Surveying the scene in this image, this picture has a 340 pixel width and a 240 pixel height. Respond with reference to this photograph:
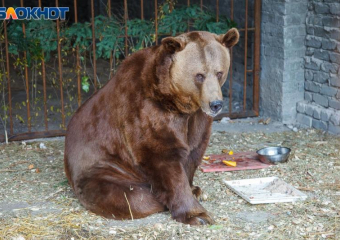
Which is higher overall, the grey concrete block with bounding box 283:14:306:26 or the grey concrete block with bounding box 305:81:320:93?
the grey concrete block with bounding box 283:14:306:26

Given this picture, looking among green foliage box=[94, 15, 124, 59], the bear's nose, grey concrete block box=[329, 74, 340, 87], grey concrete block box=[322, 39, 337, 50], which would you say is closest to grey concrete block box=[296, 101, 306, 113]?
grey concrete block box=[329, 74, 340, 87]

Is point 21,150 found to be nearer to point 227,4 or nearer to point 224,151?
point 224,151

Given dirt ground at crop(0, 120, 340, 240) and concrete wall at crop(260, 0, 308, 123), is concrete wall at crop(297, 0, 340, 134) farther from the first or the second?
dirt ground at crop(0, 120, 340, 240)

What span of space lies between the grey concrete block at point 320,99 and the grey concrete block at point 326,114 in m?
0.07

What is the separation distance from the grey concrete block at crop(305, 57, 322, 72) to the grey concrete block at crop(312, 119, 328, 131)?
2.18 ft

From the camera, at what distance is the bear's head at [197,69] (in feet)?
13.7

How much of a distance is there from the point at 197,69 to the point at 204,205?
1.31 meters

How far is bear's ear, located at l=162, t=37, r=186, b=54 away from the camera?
4172 millimetres

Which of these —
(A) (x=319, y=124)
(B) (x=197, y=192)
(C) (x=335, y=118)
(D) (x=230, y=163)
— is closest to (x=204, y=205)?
(B) (x=197, y=192)

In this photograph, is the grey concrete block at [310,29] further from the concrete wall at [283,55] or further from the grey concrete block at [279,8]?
the grey concrete block at [279,8]

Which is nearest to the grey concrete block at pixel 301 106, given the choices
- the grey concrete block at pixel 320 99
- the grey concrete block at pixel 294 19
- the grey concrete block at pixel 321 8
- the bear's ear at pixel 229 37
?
the grey concrete block at pixel 320 99

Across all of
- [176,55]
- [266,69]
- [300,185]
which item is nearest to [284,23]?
[266,69]

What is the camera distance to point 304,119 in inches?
301

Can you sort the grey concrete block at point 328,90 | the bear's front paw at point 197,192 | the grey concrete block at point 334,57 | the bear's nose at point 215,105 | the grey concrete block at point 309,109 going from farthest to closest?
the grey concrete block at point 309,109 → the grey concrete block at point 328,90 → the grey concrete block at point 334,57 → the bear's front paw at point 197,192 → the bear's nose at point 215,105
